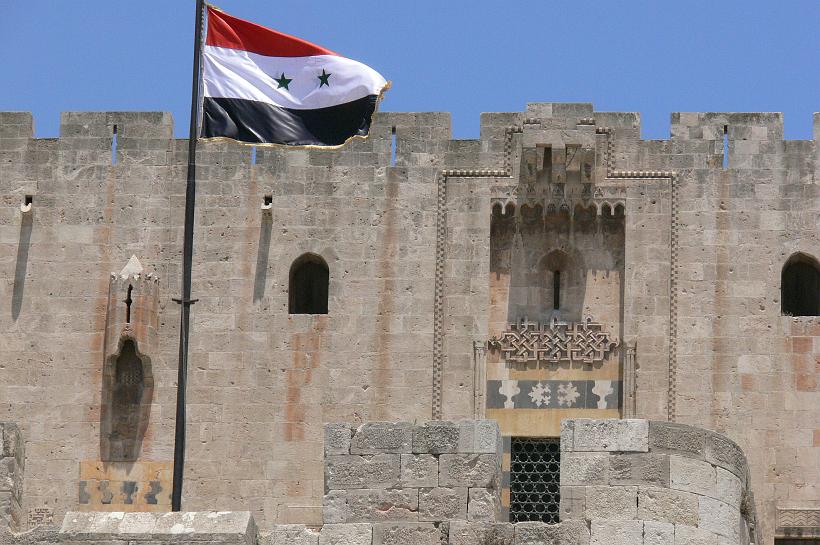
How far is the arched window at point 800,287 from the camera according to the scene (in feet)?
122

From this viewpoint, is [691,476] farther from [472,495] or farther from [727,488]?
[472,495]

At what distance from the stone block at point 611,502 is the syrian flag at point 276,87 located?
15829 millimetres

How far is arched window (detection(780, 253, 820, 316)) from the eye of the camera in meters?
37.2

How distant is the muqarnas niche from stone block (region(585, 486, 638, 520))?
53.0 ft

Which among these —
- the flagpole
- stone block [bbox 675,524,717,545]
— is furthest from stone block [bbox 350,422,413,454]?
→ the flagpole

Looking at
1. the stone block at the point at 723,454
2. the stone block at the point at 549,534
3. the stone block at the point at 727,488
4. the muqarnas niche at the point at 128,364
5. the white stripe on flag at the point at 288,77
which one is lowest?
the stone block at the point at 549,534

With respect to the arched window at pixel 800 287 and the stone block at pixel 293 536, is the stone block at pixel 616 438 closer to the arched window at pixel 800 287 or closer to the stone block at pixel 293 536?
the stone block at pixel 293 536

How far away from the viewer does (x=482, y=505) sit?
71.3 feet

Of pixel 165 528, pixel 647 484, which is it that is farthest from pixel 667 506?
pixel 165 528

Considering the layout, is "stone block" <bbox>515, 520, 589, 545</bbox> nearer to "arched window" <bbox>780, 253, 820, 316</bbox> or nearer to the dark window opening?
"arched window" <bbox>780, 253, 820, 316</bbox>

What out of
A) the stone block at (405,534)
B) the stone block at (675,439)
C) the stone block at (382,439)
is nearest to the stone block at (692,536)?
the stone block at (675,439)

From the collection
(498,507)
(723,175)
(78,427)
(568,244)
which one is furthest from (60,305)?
(498,507)

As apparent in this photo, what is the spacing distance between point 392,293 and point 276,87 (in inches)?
143

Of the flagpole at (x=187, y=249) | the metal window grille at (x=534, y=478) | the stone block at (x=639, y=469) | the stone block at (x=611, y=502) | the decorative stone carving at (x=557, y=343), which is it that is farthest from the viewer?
the decorative stone carving at (x=557, y=343)
